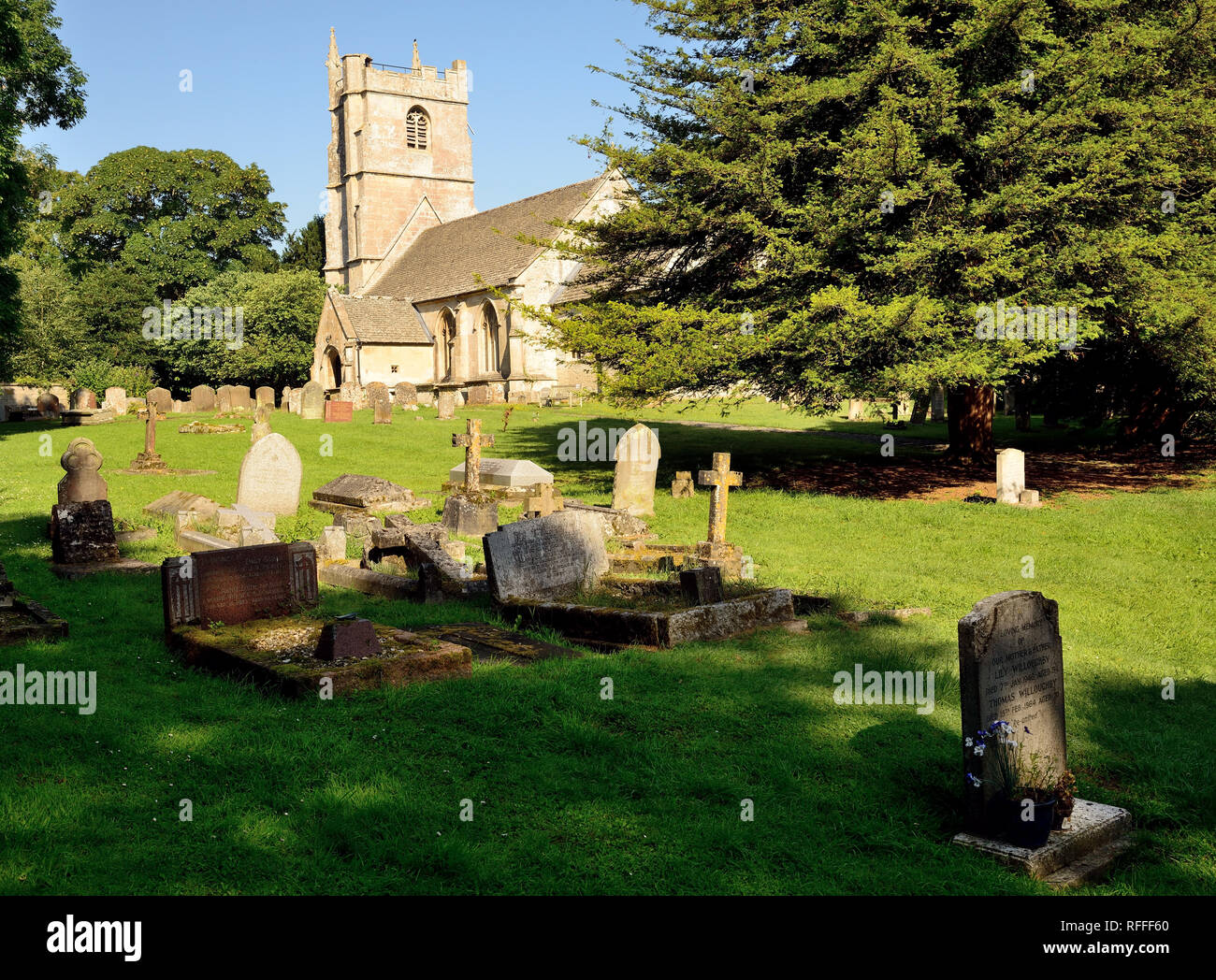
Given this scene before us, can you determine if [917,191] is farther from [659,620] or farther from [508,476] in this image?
[659,620]

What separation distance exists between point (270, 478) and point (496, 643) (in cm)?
810

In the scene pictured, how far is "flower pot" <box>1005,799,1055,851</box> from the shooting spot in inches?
189

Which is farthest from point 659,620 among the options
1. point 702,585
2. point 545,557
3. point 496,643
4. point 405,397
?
point 405,397

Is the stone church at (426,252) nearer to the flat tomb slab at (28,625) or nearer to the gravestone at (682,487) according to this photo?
the gravestone at (682,487)

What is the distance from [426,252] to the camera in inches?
2247

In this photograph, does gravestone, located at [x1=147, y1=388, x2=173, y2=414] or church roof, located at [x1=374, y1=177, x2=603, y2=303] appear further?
church roof, located at [x1=374, y1=177, x2=603, y2=303]

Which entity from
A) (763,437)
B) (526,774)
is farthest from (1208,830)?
(763,437)

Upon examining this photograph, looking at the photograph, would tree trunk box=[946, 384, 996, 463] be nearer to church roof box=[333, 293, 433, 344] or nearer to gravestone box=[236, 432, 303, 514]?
gravestone box=[236, 432, 303, 514]

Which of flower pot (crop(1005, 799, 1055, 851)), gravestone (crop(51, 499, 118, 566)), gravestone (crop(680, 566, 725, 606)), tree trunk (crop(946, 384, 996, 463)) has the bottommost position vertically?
flower pot (crop(1005, 799, 1055, 851))

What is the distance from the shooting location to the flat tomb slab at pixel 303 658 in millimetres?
6869

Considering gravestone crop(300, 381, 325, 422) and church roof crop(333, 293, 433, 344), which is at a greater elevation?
church roof crop(333, 293, 433, 344)

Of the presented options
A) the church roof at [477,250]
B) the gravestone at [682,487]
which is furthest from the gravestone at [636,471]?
the church roof at [477,250]

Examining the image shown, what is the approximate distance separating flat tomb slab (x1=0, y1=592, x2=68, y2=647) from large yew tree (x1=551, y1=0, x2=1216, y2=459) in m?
11.3

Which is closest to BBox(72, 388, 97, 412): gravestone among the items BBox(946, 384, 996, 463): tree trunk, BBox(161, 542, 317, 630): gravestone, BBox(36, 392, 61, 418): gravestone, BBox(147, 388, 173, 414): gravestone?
BBox(36, 392, 61, 418): gravestone
